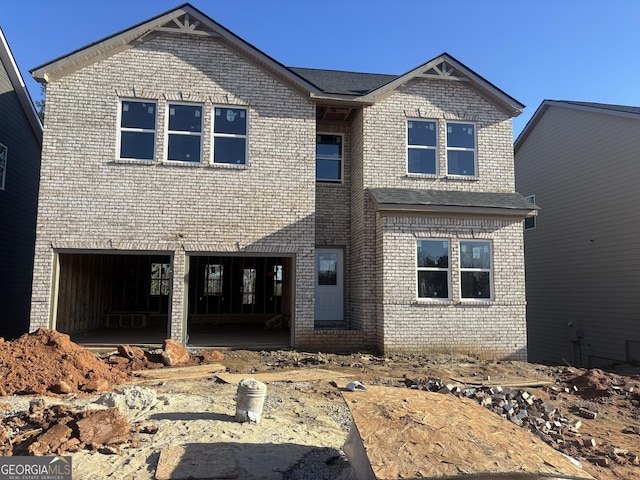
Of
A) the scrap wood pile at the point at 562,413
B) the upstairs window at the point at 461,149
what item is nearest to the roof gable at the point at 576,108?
the upstairs window at the point at 461,149

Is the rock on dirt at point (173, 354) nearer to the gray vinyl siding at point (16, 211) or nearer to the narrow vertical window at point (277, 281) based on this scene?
the gray vinyl siding at point (16, 211)

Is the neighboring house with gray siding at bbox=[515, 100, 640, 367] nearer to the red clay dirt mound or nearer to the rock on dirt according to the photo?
the rock on dirt

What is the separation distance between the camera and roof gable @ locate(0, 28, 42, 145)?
1429cm

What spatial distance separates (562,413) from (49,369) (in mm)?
8698

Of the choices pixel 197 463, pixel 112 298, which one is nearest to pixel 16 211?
pixel 112 298

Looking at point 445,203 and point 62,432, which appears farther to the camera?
point 445,203

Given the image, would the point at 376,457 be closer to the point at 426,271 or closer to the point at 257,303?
the point at 426,271

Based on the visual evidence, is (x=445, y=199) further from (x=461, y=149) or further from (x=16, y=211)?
(x=16, y=211)

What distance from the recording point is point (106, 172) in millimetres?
11320

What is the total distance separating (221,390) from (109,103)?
8002 mm

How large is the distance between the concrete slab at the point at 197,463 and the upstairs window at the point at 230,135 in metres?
8.26

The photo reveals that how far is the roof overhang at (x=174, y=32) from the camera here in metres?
11.3

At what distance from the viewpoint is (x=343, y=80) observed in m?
14.1

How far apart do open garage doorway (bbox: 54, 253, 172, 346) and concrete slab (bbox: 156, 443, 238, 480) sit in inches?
274
